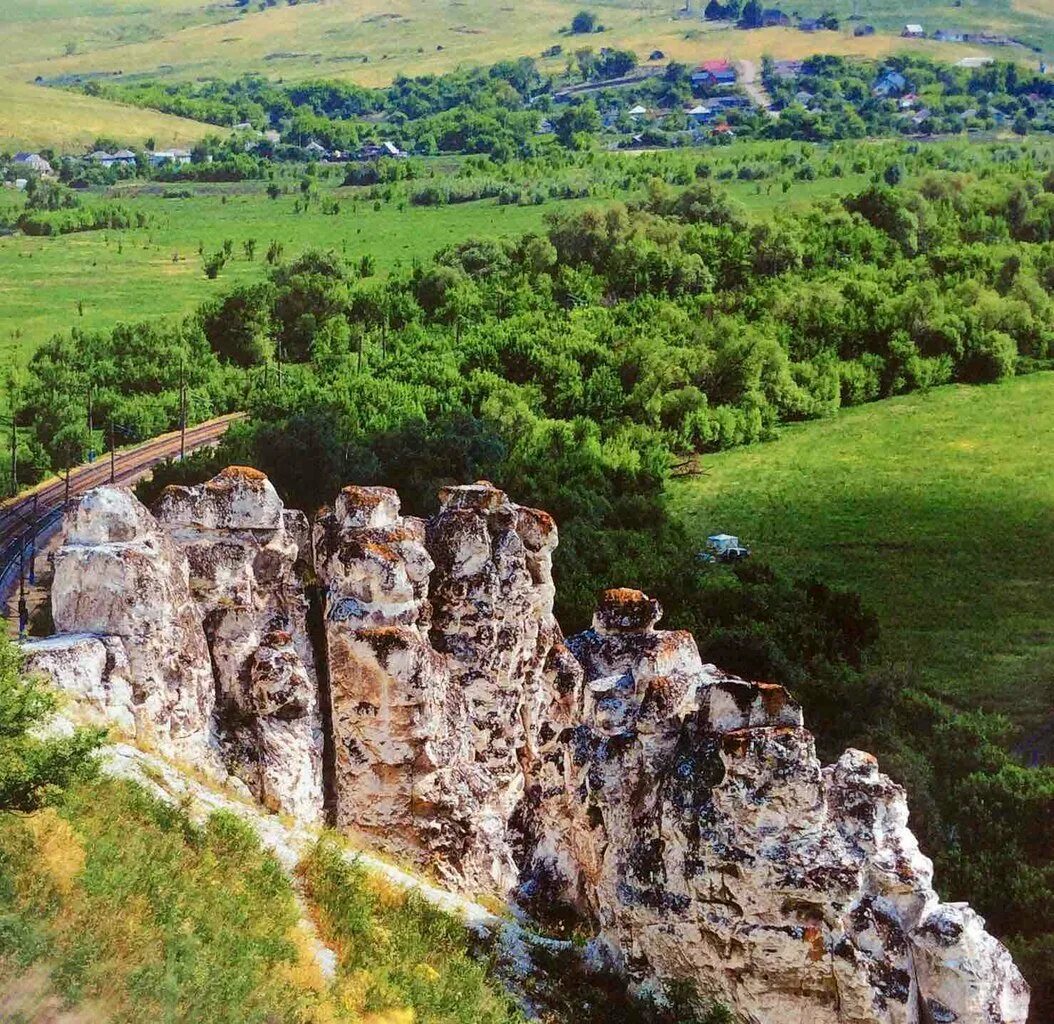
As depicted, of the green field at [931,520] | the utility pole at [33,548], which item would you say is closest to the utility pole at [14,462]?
the utility pole at [33,548]

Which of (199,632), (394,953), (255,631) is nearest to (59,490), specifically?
(255,631)

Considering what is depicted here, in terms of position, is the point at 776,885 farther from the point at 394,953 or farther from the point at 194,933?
the point at 194,933

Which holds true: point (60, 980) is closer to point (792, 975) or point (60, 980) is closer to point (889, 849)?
point (792, 975)

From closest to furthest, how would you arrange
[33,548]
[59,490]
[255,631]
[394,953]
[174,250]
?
[394,953] < [255,631] < [33,548] < [59,490] < [174,250]

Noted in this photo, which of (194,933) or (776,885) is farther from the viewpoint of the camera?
(776,885)

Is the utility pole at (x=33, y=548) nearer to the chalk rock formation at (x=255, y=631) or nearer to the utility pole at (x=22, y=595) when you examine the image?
the utility pole at (x=22, y=595)
